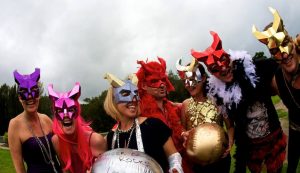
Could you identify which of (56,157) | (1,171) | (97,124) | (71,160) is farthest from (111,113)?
(97,124)

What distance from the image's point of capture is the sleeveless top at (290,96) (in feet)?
14.5

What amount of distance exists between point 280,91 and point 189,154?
116 cm

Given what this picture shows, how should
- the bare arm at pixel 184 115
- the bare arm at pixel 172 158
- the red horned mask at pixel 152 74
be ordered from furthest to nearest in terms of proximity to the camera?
the bare arm at pixel 184 115
the red horned mask at pixel 152 74
the bare arm at pixel 172 158

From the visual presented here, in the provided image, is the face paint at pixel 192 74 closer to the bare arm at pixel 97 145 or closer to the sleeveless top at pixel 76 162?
the bare arm at pixel 97 145

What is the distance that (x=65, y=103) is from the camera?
12.8ft

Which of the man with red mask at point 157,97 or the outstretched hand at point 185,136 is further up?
the man with red mask at point 157,97

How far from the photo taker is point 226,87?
4.59 m

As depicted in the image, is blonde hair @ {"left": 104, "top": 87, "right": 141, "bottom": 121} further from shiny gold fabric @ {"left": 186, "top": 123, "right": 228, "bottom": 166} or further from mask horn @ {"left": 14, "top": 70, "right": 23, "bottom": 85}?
mask horn @ {"left": 14, "top": 70, "right": 23, "bottom": 85}

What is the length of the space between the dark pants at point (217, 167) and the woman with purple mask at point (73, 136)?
1295mm

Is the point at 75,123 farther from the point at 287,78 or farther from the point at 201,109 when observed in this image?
the point at 287,78

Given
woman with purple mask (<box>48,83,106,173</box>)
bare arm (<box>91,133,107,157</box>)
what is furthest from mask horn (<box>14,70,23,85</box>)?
bare arm (<box>91,133,107,157</box>)

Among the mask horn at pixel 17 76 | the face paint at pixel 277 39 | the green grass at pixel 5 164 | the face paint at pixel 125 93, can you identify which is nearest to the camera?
the face paint at pixel 125 93

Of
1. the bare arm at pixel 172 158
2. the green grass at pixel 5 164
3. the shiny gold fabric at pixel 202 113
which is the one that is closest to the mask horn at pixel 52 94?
the bare arm at pixel 172 158

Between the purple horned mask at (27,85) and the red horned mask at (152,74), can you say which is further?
the red horned mask at (152,74)
